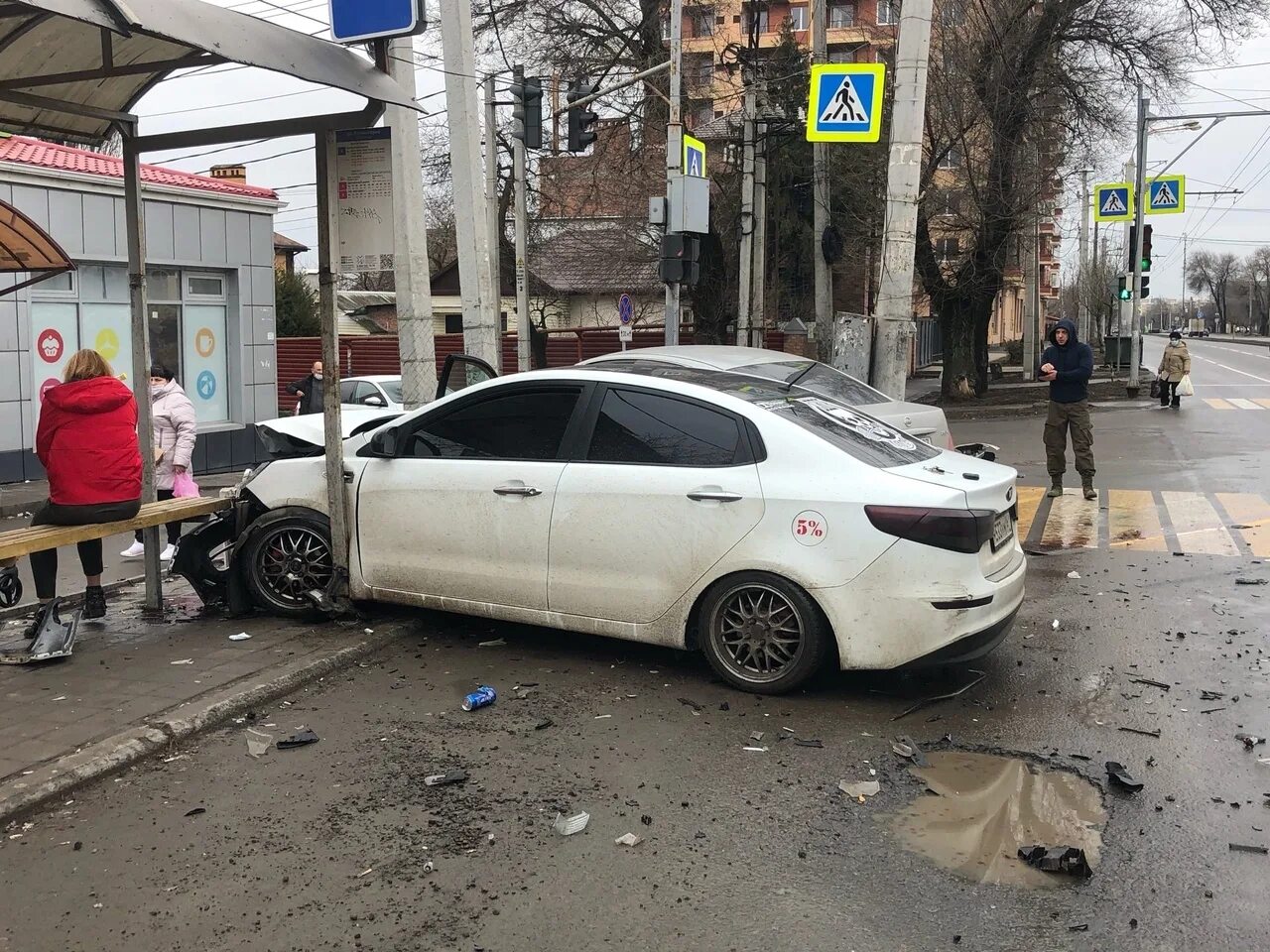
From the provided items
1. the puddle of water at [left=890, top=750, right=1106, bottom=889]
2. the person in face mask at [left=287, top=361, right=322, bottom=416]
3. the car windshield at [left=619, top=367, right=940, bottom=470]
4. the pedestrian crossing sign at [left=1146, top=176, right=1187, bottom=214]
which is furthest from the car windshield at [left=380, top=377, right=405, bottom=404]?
the pedestrian crossing sign at [left=1146, top=176, right=1187, bottom=214]

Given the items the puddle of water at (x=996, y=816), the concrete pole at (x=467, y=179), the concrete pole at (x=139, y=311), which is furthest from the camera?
the concrete pole at (x=467, y=179)

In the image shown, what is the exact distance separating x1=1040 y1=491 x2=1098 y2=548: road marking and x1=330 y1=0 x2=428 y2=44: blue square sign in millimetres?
6508

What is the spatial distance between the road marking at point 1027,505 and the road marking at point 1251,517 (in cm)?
177

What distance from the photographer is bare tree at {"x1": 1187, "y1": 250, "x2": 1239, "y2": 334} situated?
155875 mm

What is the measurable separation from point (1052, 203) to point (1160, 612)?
23682 mm

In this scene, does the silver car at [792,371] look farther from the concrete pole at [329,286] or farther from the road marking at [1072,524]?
the concrete pole at [329,286]

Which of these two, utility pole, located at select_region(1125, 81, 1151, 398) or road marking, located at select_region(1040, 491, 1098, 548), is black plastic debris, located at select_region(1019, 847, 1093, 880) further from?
utility pole, located at select_region(1125, 81, 1151, 398)

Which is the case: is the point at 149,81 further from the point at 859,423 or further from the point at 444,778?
the point at 444,778

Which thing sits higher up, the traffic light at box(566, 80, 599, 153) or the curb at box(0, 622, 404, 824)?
the traffic light at box(566, 80, 599, 153)

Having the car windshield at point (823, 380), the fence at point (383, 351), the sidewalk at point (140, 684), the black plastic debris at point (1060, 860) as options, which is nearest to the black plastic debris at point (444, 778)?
the sidewalk at point (140, 684)

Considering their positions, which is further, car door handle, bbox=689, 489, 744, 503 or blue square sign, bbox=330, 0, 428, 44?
blue square sign, bbox=330, 0, 428, 44

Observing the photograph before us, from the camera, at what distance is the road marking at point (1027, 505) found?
10.7 m

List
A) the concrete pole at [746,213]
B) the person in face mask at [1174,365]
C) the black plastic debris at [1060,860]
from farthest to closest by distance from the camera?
the person in face mask at [1174,365] → the concrete pole at [746,213] → the black plastic debris at [1060,860]

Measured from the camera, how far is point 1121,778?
456 cm
